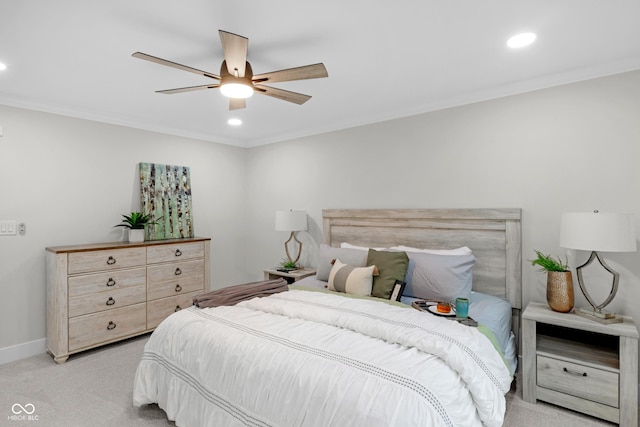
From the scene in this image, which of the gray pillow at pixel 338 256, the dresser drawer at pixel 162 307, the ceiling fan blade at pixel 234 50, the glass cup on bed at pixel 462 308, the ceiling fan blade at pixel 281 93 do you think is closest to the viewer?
the ceiling fan blade at pixel 234 50

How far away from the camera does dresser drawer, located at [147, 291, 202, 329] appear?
3703mm

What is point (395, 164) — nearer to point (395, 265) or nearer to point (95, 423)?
point (395, 265)

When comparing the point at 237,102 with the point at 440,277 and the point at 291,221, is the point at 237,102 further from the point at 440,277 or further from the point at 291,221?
the point at 440,277

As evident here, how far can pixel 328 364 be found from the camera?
160 centimetres

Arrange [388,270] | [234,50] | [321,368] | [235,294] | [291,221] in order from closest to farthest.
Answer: [321,368] → [234,50] → [235,294] → [388,270] → [291,221]

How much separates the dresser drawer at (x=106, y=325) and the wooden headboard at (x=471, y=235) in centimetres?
253

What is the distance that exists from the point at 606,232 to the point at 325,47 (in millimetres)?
2227

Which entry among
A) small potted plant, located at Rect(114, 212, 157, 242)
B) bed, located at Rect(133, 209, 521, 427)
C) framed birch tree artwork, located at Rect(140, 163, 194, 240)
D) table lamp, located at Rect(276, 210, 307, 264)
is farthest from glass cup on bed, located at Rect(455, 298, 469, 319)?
framed birch tree artwork, located at Rect(140, 163, 194, 240)

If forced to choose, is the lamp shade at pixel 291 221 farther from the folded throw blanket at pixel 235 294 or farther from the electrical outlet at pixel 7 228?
the electrical outlet at pixel 7 228

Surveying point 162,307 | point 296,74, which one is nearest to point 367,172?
point 296,74

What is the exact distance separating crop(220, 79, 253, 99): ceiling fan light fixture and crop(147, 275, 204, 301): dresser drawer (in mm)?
2553

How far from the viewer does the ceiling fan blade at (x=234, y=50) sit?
1.73m

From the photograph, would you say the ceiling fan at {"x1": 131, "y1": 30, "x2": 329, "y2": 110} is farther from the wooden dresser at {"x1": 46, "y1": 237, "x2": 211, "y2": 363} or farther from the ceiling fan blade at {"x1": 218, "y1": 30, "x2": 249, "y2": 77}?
the wooden dresser at {"x1": 46, "y1": 237, "x2": 211, "y2": 363}

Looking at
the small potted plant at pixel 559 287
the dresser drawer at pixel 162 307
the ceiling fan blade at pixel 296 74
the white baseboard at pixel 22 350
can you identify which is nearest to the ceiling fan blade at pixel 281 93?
the ceiling fan blade at pixel 296 74
